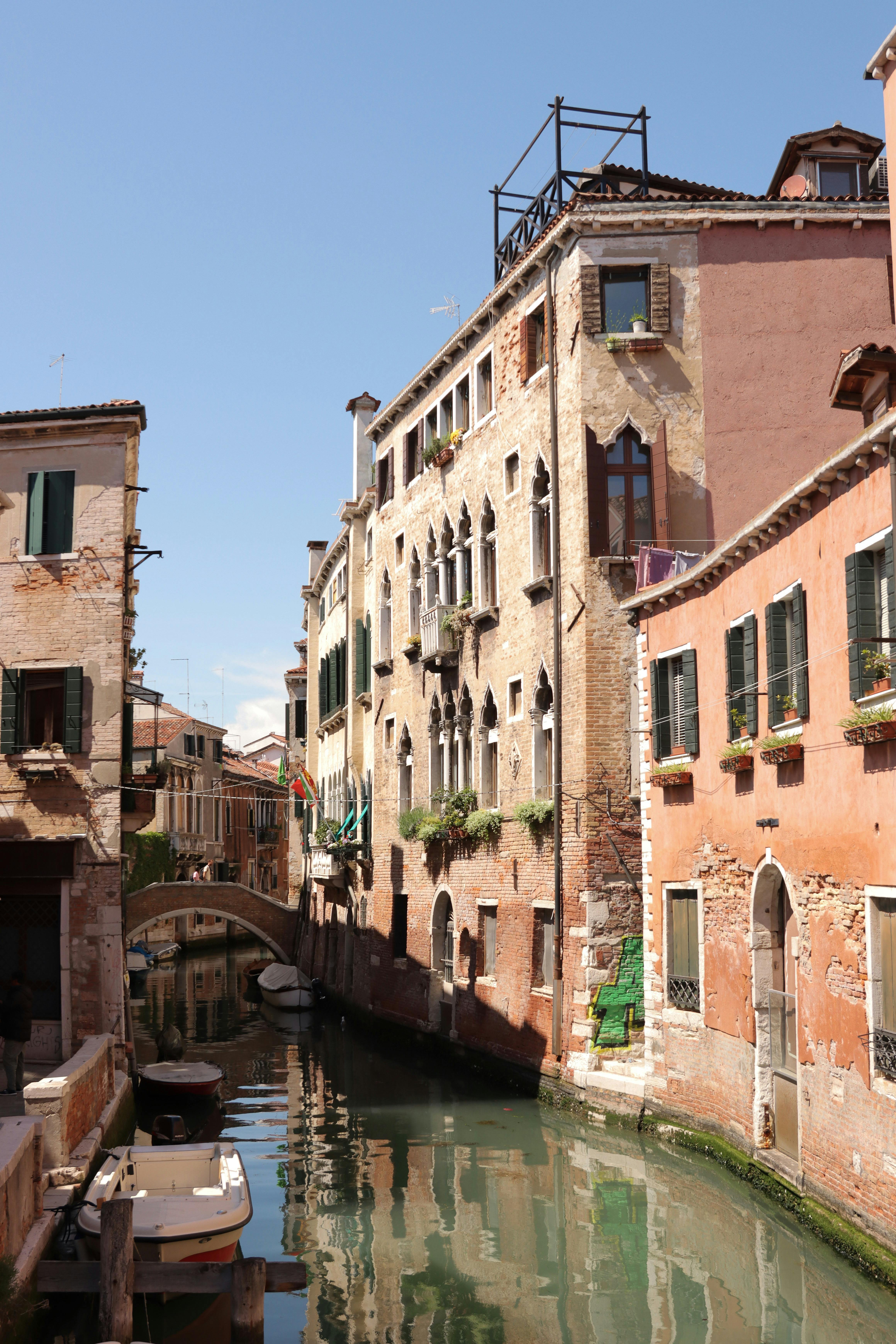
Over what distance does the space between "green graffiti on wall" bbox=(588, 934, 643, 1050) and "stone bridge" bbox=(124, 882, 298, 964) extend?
62.4ft

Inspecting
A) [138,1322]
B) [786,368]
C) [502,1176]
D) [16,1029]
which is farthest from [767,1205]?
[786,368]

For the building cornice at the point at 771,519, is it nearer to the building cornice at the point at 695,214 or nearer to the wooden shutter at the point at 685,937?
the wooden shutter at the point at 685,937

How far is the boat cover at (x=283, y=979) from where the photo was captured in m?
33.9

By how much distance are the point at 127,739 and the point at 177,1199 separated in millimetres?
9774

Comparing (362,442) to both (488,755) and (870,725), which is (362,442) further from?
(870,725)

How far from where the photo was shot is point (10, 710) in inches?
747

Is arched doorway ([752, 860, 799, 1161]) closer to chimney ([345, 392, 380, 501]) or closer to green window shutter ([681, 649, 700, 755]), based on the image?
green window shutter ([681, 649, 700, 755])

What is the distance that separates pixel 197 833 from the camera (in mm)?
57844

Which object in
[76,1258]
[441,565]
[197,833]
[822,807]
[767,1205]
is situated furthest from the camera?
[197,833]

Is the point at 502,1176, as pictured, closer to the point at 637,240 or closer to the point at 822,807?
the point at 822,807

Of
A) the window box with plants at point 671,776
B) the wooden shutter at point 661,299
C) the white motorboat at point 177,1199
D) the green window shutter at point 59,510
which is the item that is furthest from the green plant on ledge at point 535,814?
the green window shutter at point 59,510

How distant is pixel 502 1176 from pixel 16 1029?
5.61m

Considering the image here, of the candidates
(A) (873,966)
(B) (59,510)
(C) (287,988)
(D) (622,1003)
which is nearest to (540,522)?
(B) (59,510)

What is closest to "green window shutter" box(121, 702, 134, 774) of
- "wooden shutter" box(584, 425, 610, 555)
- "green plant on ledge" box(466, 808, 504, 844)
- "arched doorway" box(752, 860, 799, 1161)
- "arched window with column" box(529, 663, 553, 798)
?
"green plant on ledge" box(466, 808, 504, 844)
